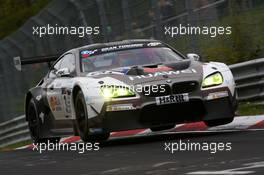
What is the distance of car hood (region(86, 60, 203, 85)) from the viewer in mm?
10961

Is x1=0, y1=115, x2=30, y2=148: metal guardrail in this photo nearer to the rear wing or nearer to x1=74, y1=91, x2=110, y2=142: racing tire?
the rear wing

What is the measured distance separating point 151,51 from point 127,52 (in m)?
0.35

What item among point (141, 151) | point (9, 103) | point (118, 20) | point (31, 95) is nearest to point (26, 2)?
point (9, 103)

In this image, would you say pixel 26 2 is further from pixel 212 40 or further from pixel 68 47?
pixel 212 40

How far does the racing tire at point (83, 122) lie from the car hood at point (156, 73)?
332mm

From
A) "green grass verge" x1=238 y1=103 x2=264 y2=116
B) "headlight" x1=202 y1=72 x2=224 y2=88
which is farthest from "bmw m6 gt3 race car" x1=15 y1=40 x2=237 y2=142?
"green grass verge" x1=238 y1=103 x2=264 y2=116

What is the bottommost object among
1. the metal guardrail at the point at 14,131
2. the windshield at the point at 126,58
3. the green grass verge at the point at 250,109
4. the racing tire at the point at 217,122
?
the metal guardrail at the point at 14,131

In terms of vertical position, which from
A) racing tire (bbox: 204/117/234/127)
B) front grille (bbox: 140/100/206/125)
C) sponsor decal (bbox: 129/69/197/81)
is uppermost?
sponsor decal (bbox: 129/69/197/81)

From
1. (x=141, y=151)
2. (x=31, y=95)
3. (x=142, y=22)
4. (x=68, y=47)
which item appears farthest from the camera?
(x=68, y=47)

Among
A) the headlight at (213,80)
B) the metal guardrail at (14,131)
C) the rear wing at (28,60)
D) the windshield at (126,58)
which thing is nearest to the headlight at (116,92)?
the headlight at (213,80)

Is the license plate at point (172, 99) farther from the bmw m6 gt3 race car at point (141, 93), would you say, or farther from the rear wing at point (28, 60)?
the rear wing at point (28, 60)

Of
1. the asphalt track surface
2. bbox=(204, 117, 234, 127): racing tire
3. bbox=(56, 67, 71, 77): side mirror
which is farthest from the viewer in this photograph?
bbox=(56, 67, 71, 77): side mirror

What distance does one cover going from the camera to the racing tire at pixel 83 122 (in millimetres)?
11297

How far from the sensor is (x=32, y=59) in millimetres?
14656
